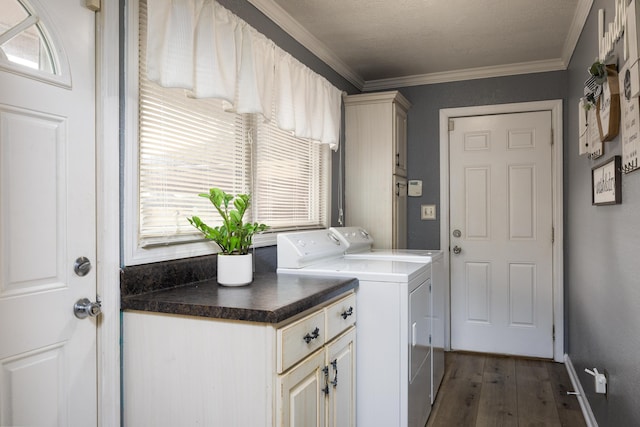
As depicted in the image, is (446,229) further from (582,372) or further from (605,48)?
(605,48)

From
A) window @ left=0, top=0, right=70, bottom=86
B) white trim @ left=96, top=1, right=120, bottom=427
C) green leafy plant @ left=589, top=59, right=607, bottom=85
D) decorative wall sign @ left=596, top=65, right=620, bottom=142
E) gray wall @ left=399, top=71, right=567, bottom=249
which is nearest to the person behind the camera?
window @ left=0, top=0, right=70, bottom=86

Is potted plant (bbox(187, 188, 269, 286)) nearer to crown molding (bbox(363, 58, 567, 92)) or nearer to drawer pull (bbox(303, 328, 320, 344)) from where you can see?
drawer pull (bbox(303, 328, 320, 344))

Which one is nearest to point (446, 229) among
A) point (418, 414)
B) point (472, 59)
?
point (472, 59)

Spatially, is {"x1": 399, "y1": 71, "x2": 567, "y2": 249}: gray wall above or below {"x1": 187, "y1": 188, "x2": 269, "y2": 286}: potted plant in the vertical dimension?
above

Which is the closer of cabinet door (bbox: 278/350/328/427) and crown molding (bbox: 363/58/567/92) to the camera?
cabinet door (bbox: 278/350/328/427)

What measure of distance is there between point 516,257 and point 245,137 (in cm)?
251

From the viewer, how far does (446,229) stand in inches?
153

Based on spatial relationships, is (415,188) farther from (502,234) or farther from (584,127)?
(584,127)

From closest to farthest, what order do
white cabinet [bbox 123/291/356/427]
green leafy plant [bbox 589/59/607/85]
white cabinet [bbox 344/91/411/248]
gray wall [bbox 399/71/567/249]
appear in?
white cabinet [bbox 123/291/356/427], green leafy plant [bbox 589/59/607/85], white cabinet [bbox 344/91/411/248], gray wall [bbox 399/71/567/249]

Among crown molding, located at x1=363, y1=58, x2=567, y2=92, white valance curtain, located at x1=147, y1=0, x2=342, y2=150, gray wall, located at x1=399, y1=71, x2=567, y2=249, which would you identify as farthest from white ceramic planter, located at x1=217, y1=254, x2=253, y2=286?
crown molding, located at x1=363, y1=58, x2=567, y2=92

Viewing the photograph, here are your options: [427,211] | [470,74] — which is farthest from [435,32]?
[427,211]

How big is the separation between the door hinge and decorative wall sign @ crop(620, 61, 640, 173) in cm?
182

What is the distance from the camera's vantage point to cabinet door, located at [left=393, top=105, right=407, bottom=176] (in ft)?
11.9

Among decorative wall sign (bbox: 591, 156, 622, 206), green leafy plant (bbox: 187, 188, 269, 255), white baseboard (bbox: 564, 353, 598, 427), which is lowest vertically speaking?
white baseboard (bbox: 564, 353, 598, 427)
